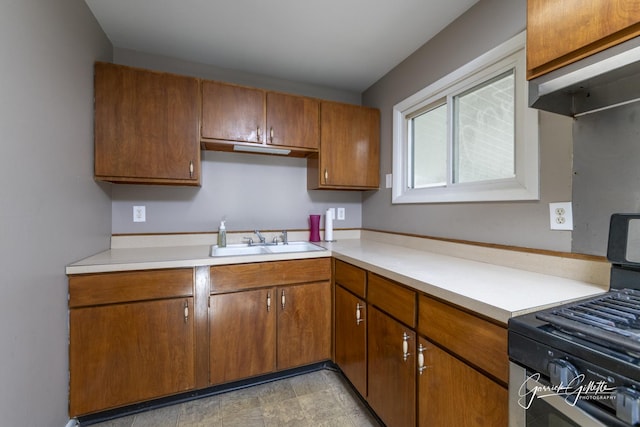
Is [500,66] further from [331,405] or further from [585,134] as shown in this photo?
[331,405]

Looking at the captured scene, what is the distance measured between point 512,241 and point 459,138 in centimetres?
76

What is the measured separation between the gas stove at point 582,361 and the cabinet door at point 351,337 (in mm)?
856

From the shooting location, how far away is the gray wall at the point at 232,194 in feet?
6.66

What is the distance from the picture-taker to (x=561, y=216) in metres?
1.16

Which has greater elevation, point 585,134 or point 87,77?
point 87,77

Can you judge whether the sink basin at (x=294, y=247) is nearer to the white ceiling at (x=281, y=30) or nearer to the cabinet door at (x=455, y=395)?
the cabinet door at (x=455, y=395)

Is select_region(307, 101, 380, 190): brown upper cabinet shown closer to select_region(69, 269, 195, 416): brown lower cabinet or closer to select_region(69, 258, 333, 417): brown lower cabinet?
select_region(69, 258, 333, 417): brown lower cabinet

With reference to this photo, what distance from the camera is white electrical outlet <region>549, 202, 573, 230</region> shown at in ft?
3.70

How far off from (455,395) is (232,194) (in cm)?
196

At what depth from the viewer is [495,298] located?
2.85ft

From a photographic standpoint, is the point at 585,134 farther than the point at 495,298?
Yes

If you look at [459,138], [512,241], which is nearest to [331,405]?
[512,241]

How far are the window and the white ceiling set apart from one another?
38 centimetres

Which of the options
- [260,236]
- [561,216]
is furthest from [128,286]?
[561,216]
